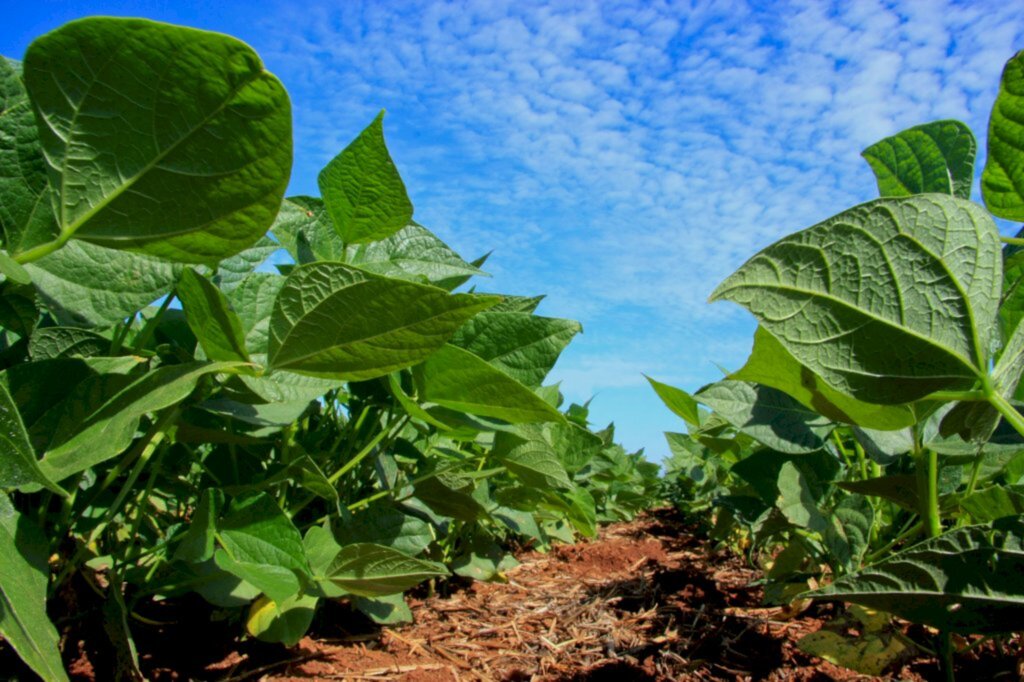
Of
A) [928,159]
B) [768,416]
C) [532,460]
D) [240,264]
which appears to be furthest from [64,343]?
[928,159]

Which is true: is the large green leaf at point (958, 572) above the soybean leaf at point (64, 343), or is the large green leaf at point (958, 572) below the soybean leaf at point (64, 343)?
below

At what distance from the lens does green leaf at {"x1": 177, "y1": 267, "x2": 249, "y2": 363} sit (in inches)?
33.5

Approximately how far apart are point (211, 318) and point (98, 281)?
0.14 metres

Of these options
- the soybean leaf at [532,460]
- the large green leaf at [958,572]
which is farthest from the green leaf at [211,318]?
the large green leaf at [958,572]

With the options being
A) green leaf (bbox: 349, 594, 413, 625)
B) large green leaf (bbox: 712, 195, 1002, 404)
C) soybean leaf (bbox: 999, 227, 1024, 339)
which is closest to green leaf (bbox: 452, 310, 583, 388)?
large green leaf (bbox: 712, 195, 1002, 404)

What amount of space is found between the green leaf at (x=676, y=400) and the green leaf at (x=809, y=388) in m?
0.58

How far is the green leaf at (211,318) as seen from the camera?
0.85m

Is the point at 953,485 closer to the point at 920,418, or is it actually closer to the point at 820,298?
the point at 920,418

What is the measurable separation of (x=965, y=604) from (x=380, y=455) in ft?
3.74

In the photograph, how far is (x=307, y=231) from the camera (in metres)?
1.35

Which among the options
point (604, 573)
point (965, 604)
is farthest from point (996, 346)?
point (604, 573)

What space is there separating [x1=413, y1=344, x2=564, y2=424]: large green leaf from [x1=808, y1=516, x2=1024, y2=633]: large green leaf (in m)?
0.43

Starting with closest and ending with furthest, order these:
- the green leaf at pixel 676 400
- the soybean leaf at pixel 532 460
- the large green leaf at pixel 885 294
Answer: the large green leaf at pixel 885 294 → the soybean leaf at pixel 532 460 → the green leaf at pixel 676 400

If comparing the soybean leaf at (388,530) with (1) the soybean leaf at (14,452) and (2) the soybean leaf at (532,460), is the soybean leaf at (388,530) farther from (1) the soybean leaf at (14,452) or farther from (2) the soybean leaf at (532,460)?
(1) the soybean leaf at (14,452)
